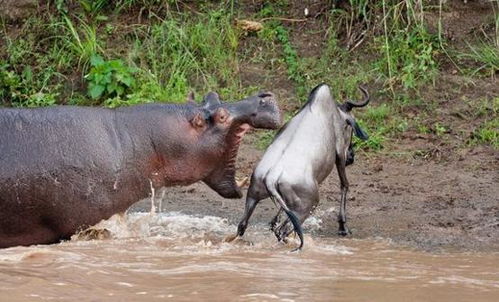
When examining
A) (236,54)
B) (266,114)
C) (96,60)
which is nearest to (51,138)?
(266,114)

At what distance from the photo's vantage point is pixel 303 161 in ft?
23.4

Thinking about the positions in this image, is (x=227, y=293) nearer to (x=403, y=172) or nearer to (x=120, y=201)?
(x=120, y=201)

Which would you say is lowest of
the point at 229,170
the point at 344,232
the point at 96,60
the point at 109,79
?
the point at 344,232

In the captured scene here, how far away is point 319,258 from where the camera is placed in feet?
20.7

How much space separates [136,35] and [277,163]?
393 cm

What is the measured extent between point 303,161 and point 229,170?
0.63 meters

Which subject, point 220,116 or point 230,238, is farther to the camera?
point 230,238

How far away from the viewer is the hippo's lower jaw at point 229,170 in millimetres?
6633

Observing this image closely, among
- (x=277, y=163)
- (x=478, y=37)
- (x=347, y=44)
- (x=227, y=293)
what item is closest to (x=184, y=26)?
(x=347, y=44)

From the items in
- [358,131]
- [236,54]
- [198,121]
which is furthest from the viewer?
[236,54]

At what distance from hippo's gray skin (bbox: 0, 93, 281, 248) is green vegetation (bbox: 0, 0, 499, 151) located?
2.64 meters

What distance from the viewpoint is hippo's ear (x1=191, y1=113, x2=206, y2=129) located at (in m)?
6.57

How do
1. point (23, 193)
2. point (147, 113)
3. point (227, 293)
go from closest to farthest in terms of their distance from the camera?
point (227, 293)
point (23, 193)
point (147, 113)

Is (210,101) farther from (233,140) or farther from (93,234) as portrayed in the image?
(93,234)
